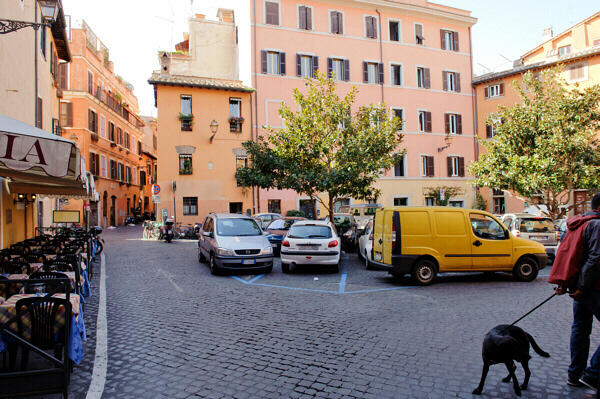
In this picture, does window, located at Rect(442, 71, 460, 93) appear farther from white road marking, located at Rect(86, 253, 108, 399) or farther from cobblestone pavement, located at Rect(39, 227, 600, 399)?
white road marking, located at Rect(86, 253, 108, 399)

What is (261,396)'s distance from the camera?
402 centimetres

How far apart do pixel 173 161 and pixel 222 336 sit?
894 inches

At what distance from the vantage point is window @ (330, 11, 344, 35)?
99.2 feet

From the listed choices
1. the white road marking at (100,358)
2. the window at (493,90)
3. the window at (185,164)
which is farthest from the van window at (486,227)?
the window at (493,90)

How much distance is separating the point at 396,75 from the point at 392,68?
0.61m

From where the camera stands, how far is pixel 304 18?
29.4 metres

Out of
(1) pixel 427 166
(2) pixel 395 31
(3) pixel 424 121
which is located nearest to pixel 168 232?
(1) pixel 427 166

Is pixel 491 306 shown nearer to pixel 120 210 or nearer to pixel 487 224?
pixel 487 224

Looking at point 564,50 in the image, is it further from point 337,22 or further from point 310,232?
point 310,232

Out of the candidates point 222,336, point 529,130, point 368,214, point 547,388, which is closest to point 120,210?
point 368,214

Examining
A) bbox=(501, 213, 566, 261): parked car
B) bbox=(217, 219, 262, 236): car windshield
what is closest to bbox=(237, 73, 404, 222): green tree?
bbox=(217, 219, 262, 236): car windshield

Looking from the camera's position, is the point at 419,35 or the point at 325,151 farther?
the point at 419,35

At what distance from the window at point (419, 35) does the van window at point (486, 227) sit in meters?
25.8

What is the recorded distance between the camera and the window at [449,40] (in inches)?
1314
